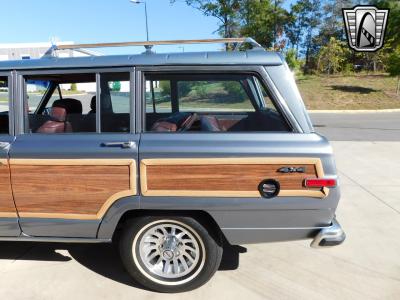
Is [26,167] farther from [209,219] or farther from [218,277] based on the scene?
[218,277]

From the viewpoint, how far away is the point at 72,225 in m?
2.94

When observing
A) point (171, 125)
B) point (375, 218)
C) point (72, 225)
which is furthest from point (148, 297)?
point (375, 218)

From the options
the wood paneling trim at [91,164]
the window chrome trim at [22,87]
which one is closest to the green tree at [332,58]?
the window chrome trim at [22,87]

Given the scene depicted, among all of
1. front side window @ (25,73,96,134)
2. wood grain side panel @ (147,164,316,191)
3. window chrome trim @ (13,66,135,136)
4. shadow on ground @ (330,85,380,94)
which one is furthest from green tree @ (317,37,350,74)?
window chrome trim @ (13,66,135,136)

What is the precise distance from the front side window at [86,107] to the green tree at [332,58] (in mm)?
29749

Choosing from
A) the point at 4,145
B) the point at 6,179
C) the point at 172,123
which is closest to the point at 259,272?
the point at 172,123

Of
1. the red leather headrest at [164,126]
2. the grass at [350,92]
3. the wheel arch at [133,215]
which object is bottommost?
the wheel arch at [133,215]

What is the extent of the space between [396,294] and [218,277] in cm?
139

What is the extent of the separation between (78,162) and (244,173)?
48.1 inches

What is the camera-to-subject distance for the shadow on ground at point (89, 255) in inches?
132

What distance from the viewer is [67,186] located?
9.32 ft

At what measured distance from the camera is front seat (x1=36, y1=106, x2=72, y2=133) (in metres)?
3.10

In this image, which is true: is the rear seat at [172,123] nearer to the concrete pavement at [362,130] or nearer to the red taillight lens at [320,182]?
the red taillight lens at [320,182]

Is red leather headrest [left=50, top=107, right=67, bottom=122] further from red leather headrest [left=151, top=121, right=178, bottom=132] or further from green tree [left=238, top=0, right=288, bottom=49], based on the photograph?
green tree [left=238, top=0, right=288, bottom=49]
